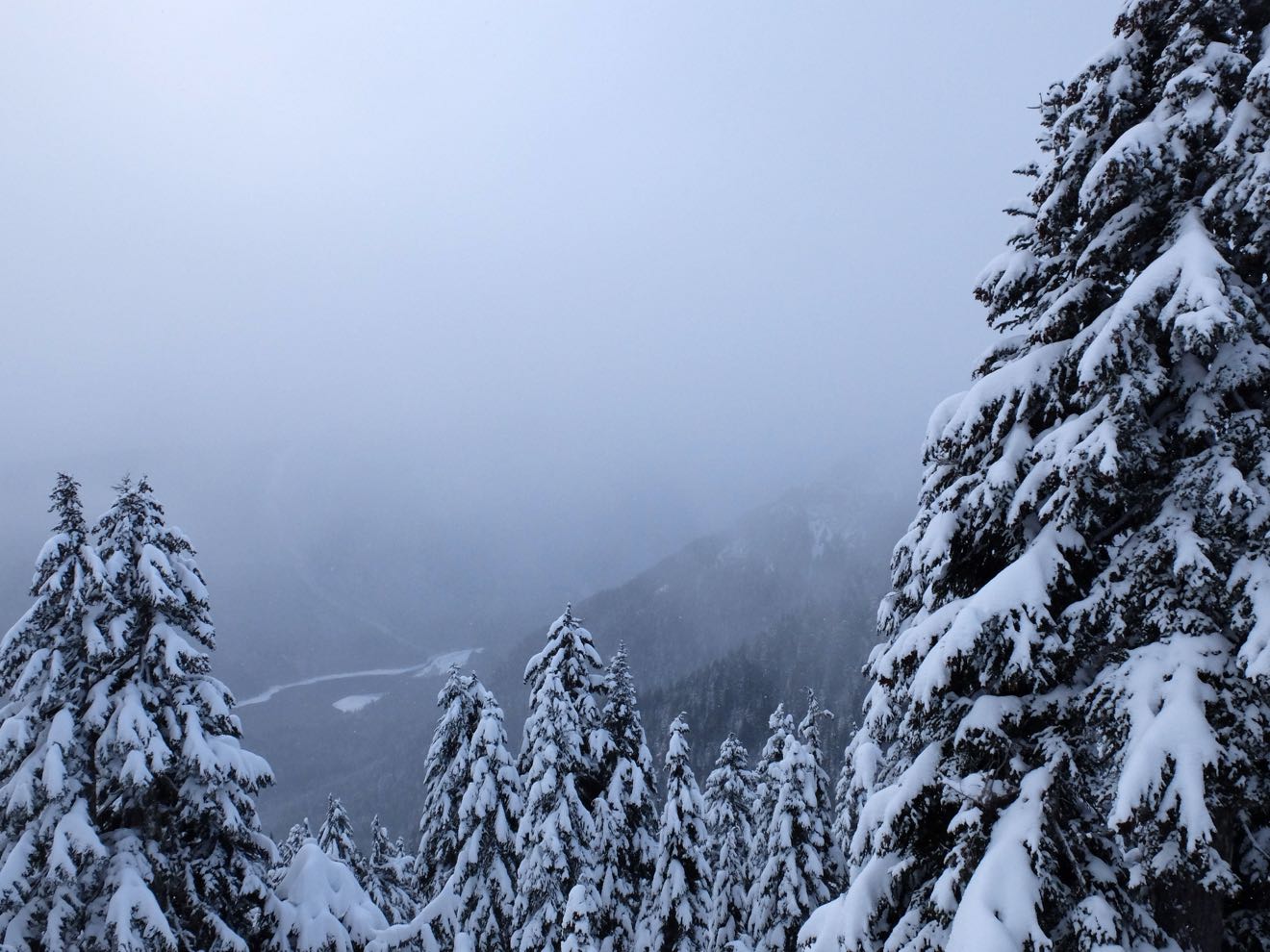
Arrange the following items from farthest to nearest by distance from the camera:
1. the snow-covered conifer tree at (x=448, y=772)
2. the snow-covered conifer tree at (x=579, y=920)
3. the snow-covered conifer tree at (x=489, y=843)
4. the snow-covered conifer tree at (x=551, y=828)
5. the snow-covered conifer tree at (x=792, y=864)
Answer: the snow-covered conifer tree at (x=448, y=772)
the snow-covered conifer tree at (x=792, y=864)
the snow-covered conifer tree at (x=489, y=843)
the snow-covered conifer tree at (x=551, y=828)
the snow-covered conifer tree at (x=579, y=920)

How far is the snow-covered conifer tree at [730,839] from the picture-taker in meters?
25.9

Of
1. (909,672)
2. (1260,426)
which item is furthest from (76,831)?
(1260,426)

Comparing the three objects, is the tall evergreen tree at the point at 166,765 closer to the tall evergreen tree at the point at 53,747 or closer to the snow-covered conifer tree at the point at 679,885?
the tall evergreen tree at the point at 53,747

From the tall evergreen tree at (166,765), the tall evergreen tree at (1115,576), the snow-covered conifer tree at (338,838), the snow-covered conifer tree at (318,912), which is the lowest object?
the tall evergreen tree at (1115,576)

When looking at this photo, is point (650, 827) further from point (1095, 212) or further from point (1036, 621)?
point (1095, 212)

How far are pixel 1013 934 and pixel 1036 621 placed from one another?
2.49 meters

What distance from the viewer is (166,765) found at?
11.8 meters

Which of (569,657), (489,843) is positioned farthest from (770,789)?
(569,657)

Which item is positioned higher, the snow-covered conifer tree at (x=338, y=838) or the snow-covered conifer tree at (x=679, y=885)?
the snow-covered conifer tree at (x=338, y=838)

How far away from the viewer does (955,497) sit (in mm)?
7910

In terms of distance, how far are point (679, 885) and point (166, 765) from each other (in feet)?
51.2

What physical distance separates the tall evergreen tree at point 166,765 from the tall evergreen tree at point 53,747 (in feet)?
1.07

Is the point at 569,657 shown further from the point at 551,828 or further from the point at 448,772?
the point at 448,772

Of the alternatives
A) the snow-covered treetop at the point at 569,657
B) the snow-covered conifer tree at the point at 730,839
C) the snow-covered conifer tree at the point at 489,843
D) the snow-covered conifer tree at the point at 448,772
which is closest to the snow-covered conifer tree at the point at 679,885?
the snow-covered conifer tree at the point at 730,839
